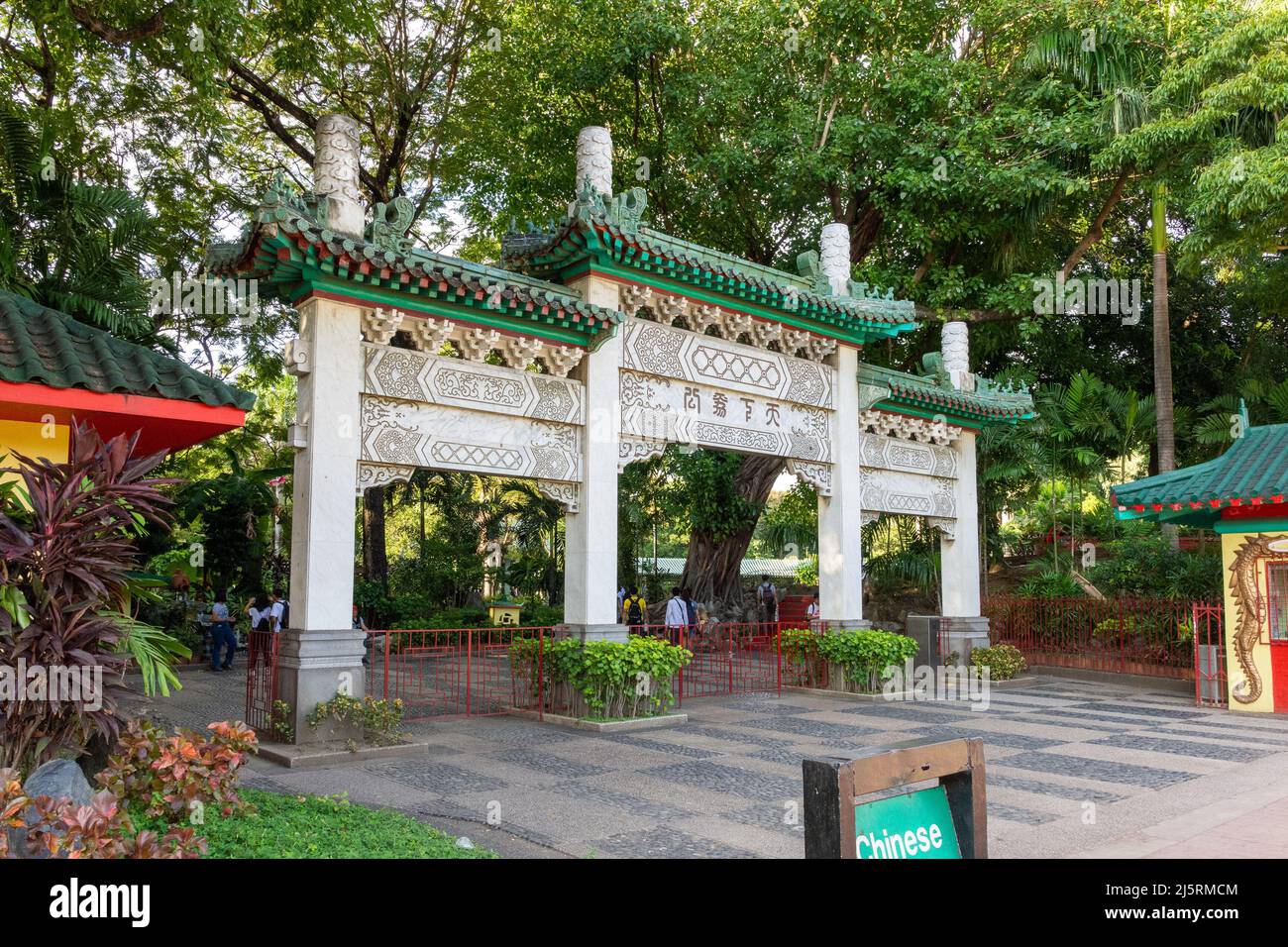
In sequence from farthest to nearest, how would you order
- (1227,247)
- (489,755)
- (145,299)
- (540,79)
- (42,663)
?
(540,79) < (1227,247) < (145,299) < (489,755) < (42,663)

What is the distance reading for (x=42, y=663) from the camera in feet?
18.0

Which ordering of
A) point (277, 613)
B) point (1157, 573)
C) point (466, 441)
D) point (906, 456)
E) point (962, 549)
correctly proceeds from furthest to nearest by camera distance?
point (1157, 573), point (277, 613), point (962, 549), point (906, 456), point (466, 441)

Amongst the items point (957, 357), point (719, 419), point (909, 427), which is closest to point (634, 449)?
point (719, 419)

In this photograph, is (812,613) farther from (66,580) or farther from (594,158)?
(66,580)

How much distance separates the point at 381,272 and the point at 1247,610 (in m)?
12.6

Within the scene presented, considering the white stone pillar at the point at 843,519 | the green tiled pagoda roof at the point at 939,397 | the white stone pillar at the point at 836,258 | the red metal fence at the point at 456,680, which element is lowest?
the red metal fence at the point at 456,680

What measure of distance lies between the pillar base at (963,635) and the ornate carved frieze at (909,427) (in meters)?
3.29

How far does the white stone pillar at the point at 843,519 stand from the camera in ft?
48.1

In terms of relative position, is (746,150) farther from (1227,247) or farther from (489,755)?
(489,755)

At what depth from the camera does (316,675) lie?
919 cm

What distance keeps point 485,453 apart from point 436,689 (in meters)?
5.81

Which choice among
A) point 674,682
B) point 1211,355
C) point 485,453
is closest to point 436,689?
point 674,682

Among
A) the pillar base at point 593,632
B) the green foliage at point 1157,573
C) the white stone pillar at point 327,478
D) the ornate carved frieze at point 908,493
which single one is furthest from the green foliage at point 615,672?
the green foliage at point 1157,573

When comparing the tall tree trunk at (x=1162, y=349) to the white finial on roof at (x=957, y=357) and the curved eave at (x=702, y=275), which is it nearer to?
the white finial on roof at (x=957, y=357)
